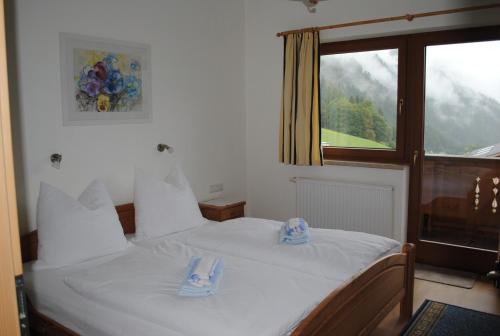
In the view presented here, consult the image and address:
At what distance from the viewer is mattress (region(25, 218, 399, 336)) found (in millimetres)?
1912

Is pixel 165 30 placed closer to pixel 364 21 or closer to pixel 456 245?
pixel 364 21

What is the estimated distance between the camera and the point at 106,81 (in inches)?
130

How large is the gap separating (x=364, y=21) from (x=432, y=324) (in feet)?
8.04

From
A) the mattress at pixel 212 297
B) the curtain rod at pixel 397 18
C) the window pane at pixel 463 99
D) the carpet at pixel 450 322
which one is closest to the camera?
the mattress at pixel 212 297

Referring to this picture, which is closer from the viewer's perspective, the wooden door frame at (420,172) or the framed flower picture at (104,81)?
the framed flower picture at (104,81)

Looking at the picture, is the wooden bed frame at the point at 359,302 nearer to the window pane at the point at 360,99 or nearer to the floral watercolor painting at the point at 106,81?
the floral watercolor painting at the point at 106,81

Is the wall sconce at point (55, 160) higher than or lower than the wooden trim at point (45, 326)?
higher

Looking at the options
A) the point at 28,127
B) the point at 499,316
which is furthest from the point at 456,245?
the point at 28,127

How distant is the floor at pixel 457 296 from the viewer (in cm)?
306

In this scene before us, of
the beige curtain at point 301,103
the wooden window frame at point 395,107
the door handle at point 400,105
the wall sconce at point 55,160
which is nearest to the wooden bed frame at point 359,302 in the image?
the wall sconce at point 55,160

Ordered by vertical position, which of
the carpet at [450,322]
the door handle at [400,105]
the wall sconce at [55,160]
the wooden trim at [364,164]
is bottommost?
the carpet at [450,322]

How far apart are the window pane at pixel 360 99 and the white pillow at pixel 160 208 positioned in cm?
164

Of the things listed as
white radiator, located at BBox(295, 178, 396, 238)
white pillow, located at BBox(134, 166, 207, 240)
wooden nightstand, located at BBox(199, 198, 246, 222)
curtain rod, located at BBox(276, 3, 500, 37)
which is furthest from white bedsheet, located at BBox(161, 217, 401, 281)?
curtain rod, located at BBox(276, 3, 500, 37)

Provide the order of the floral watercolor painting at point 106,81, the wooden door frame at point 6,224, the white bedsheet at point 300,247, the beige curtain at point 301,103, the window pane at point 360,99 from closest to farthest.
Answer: the wooden door frame at point 6,224 → the white bedsheet at point 300,247 → the floral watercolor painting at point 106,81 → the window pane at point 360,99 → the beige curtain at point 301,103
